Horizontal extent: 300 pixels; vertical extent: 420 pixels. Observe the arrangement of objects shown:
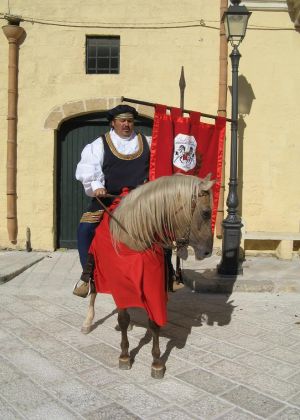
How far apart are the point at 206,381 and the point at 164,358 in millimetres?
544

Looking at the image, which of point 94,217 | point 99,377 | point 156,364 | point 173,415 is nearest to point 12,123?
point 94,217

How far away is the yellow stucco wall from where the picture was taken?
8094 mm

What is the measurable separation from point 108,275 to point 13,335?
1.41 metres

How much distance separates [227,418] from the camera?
260cm

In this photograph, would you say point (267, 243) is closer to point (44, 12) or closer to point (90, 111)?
point (90, 111)

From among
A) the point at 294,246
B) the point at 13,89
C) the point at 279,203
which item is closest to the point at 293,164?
the point at 279,203

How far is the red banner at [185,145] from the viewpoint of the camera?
4055mm

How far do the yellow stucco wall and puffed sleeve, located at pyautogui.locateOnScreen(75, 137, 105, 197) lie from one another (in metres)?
4.61

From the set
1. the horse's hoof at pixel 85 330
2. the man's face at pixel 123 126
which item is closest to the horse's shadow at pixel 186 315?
the horse's hoof at pixel 85 330

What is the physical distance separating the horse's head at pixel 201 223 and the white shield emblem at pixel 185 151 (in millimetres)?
1277

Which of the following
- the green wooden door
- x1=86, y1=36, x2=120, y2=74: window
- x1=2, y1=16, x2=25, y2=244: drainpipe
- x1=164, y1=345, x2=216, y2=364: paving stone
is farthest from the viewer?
the green wooden door

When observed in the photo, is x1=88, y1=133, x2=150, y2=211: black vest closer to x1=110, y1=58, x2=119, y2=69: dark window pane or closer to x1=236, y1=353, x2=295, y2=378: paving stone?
x1=236, y1=353, x2=295, y2=378: paving stone

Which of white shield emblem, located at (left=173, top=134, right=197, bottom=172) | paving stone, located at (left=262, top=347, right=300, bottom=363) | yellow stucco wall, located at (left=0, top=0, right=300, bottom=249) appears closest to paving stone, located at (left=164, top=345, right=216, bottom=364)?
paving stone, located at (left=262, top=347, right=300, bottom=363)

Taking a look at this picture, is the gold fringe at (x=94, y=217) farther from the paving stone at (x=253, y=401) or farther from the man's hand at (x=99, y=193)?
the paving stone at (x=253, y=401)
